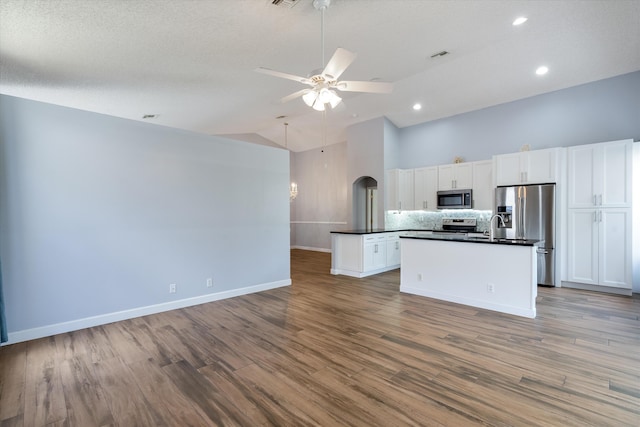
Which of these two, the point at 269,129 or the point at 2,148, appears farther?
the point at 269,129

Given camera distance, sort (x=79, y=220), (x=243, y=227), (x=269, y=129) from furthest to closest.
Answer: (x=269, y=129), (x=243, y=227), (x=79, y=220)

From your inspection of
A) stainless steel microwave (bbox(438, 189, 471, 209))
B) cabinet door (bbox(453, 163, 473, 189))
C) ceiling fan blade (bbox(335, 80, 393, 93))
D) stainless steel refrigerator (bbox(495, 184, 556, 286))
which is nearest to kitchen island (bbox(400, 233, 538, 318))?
stainless steel refrigerator (bbox(495, 184, 556, 286))

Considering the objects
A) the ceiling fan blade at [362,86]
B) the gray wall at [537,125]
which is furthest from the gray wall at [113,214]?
the gray wall at [537,125]

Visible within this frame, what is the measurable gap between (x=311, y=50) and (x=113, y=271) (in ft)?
12.4

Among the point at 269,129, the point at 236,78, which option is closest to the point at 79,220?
the point at 236,78

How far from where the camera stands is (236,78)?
14.1ft

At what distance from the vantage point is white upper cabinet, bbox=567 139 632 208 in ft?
16.0

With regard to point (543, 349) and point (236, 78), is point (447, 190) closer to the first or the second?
point (543, 349)

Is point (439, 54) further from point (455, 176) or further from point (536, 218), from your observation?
point (536, 218)

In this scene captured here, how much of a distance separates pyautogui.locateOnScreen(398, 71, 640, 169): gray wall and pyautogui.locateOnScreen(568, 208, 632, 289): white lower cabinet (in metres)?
1.47

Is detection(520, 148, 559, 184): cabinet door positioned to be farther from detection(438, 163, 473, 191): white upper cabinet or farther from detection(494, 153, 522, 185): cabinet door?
detection(438, 163, 473, 191): white upper cabinet

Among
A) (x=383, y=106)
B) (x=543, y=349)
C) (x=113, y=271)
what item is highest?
(x=383, y=106)

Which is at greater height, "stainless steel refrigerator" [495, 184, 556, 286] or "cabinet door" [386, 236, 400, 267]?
"stainless steel refrigerator" [495, 184, 556, 286]

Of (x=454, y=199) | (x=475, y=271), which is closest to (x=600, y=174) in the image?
(x=454, y=199)
